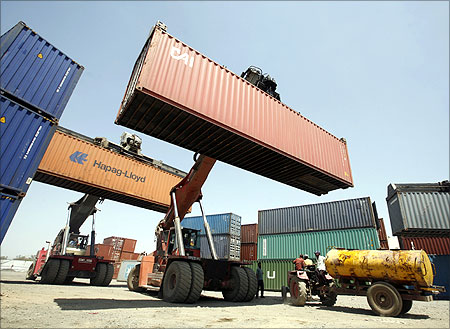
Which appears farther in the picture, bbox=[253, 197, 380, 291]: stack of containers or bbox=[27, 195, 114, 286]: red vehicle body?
bbox=[253, 197, 380, 291]: stack of containers

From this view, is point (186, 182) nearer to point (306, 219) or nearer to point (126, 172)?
point (126, 172)

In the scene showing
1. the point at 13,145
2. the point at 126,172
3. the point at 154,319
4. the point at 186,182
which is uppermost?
the point at 126,172

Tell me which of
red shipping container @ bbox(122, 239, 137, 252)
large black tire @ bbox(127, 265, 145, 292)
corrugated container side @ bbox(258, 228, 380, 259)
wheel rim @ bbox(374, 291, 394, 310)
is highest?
corrugated container side @ bbox(258, 228, 380, 259)

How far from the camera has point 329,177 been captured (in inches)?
357

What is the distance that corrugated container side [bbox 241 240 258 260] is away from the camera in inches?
809

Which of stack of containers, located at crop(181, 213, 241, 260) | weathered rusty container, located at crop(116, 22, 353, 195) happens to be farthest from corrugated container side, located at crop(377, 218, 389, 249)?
weathered rusty container, located at crop(116, 22, 353, 195)

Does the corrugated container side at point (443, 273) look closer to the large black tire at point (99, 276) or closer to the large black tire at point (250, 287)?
the large black tire at point (250, 287)

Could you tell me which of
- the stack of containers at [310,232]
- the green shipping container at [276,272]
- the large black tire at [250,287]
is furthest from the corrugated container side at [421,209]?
the large black tire at [250,287]

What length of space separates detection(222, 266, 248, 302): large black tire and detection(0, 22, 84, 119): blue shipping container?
7.40 m

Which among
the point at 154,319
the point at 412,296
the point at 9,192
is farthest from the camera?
the point at 412,296

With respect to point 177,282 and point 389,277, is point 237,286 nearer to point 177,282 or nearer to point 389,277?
point 177,282

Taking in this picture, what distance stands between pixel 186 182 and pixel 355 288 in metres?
6.47

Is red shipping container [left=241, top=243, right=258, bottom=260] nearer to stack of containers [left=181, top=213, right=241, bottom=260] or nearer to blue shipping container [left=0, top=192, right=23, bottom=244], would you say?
stack of containers [left=181, top=213, right=241, bottom=260]

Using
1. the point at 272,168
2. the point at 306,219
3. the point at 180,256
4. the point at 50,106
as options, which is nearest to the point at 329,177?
the point at 272,168
